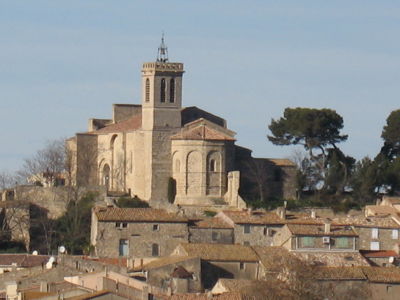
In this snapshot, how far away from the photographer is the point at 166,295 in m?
75.6

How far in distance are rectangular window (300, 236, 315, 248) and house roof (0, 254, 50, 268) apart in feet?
35.7

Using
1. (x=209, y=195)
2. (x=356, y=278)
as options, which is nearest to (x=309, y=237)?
(x=356, y=278)

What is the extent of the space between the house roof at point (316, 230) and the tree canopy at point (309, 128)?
16.5 metres

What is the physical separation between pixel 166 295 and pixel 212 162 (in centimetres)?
2862

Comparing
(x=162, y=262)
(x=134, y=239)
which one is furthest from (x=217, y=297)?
(x=134, y=239)

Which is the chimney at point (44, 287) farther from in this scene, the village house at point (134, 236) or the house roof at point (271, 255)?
the village house at point (134, 236)

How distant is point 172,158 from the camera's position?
104 metres

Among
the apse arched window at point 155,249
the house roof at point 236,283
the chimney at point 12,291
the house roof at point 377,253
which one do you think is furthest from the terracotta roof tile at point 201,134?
the chimney at point 12,291

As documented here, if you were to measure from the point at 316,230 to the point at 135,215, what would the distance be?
8.28m

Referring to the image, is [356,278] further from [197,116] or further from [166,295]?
[197,116]

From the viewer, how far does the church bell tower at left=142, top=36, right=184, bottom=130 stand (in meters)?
105

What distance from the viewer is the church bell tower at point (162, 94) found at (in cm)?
10488

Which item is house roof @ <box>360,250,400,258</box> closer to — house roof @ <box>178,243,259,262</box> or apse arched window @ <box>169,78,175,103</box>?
house roof @ <box>178,243,259,262</box>

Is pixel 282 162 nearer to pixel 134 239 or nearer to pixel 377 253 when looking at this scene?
pixel 377 253
